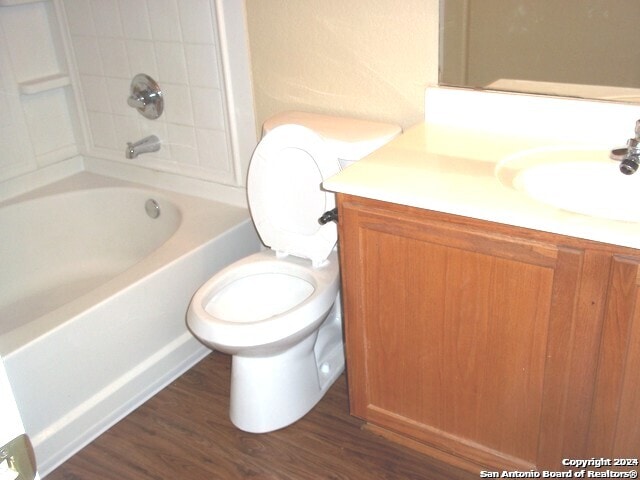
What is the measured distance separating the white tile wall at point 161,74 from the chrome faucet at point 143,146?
3 centimetres

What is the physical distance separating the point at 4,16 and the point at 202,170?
91 centimetres

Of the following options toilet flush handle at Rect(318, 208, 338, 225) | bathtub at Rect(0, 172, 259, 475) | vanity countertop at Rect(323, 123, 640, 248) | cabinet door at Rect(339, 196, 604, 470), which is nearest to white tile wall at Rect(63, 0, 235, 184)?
bathtub at Rect(0, 172, 259, 475)

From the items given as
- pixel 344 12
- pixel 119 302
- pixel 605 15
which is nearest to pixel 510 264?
pixel 605 15

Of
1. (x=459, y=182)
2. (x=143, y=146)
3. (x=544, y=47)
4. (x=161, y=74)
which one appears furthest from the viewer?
(x=143, y=146)

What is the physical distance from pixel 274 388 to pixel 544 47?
120 centimetres

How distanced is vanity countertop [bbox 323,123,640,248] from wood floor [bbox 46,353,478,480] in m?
0.80

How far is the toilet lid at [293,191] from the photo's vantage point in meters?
1.96

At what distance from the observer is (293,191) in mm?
2072

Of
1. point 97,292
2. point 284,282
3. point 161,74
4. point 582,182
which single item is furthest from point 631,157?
point 161,74

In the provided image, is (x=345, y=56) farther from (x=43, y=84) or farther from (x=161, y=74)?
(x=43, y=84)

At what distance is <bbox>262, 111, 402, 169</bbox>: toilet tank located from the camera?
6.29ft

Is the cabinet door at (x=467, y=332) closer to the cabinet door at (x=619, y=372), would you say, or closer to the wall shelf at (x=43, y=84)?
the cabinet door at (x=619, y=372)

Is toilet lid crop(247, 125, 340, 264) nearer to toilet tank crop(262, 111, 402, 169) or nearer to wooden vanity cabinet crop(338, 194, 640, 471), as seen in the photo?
toilet tank crop(262, 111, 402, 169)

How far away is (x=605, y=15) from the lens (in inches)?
64.9
